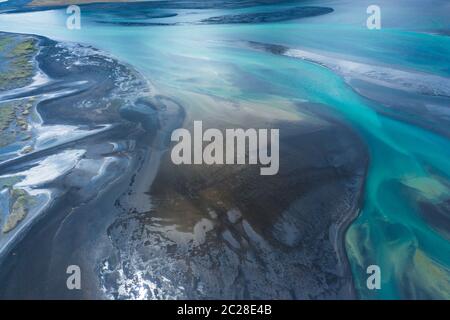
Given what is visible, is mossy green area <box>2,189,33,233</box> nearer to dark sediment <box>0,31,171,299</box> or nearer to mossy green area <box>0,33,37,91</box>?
dark sediment <box>0,31,171,299</box>

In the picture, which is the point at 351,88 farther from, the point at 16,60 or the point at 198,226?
the point at 16,60

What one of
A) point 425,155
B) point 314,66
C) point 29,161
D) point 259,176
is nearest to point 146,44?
point 314,66

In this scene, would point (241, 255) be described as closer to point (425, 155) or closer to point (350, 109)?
point (425, 155)

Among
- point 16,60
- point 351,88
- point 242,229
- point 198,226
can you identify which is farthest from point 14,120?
point 351,88

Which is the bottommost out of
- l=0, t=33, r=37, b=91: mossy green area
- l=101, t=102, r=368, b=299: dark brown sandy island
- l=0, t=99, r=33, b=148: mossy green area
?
l=101, t=102, r=368, b=299: dark brown sandy island

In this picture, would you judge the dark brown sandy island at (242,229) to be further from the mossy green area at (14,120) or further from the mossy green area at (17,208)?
the mossy green area at (14,120)

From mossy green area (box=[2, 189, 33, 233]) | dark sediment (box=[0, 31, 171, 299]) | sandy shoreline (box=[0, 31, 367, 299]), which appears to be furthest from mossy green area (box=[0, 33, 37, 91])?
mossy green area (box=[2, 189, 33, 233])
